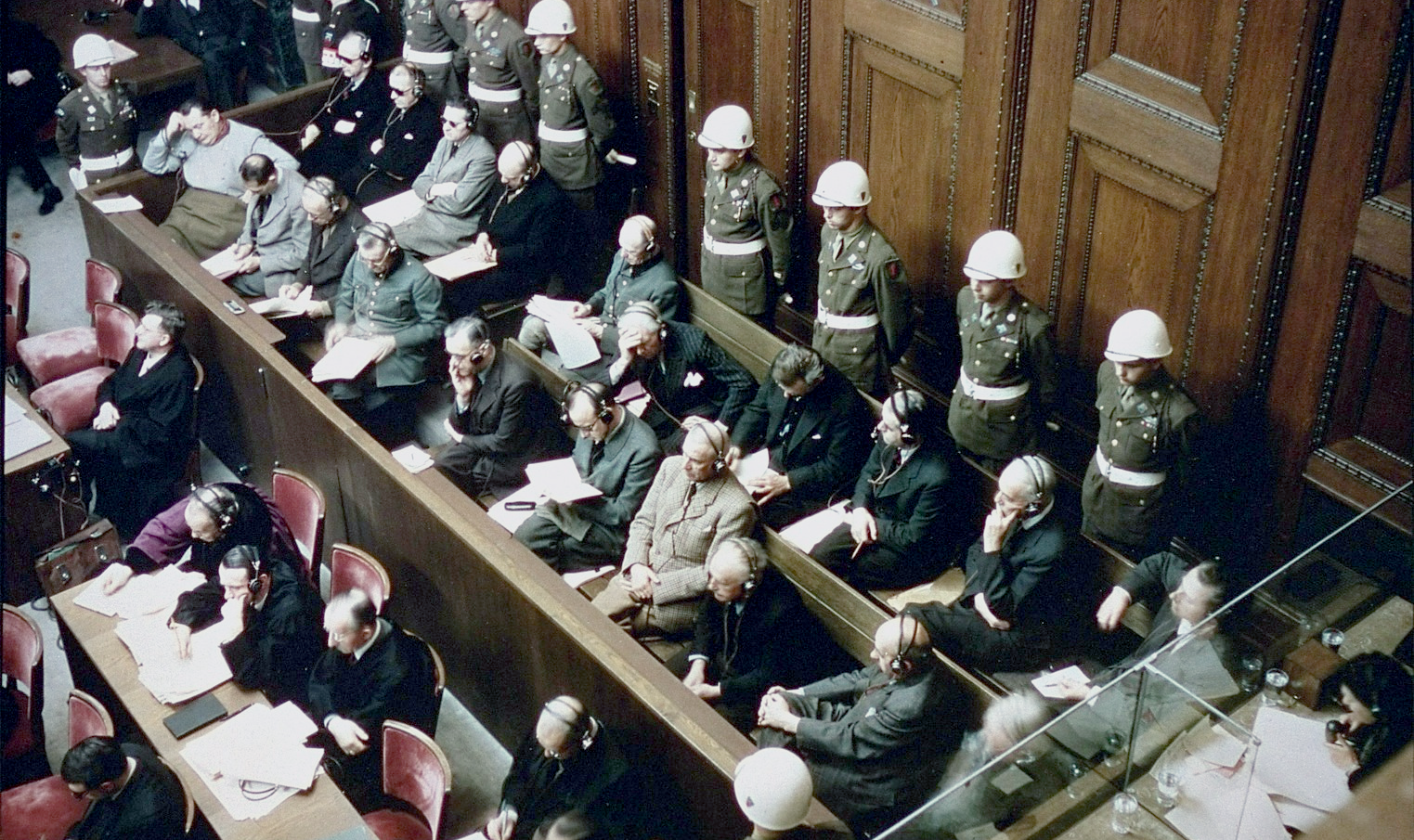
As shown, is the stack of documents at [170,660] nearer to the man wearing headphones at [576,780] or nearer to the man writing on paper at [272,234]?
the man wearing headphones at [576,780]

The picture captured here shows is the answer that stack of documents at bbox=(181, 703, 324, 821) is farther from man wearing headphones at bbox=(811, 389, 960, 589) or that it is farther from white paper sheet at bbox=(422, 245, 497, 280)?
white paper sheet at bbox=(422, 245, 497, 280)

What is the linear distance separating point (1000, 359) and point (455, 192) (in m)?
3.44

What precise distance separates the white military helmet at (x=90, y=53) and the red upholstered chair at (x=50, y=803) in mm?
4634

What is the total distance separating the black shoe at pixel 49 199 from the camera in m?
9.83

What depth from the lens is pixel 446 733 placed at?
19.9ft

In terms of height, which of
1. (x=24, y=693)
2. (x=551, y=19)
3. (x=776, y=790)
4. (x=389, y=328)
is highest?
(x=551, y=19)

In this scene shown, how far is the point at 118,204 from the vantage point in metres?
8.06

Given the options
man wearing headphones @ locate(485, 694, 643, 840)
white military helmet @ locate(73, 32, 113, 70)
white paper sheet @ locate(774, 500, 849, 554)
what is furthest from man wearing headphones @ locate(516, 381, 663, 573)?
white military helmet @ locate(73, 32, 113, 70)

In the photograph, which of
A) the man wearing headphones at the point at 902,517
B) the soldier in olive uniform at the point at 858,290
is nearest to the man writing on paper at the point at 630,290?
the soldier in olive uniform at the point at 858,290

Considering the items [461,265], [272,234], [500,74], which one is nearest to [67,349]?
[272,234]

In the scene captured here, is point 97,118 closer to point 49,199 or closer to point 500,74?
point 49,199

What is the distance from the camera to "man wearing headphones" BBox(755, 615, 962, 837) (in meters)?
4.67

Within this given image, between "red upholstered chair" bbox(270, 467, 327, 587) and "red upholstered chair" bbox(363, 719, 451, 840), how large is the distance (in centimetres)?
126

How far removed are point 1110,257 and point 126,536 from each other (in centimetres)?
472
